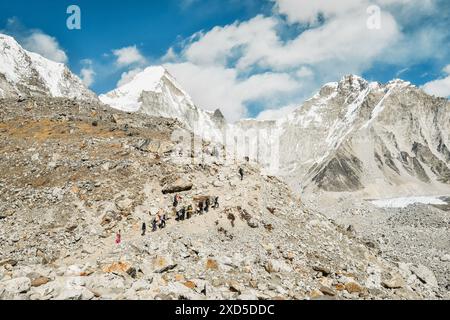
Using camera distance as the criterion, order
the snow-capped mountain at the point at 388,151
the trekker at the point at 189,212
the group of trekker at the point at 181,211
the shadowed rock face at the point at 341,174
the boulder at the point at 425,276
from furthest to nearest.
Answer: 1. the snow-capped mountain at the point at 388,151
2. the shadowed rock face at the point at 341,174
3. the boulder at the point at 425,276
4. the trekker at the point at 189,212
5. the group of trekker at the point at 181,211

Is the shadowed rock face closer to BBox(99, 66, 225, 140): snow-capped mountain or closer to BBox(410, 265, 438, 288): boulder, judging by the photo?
BBox(99, 66, 225, 140): snow-capped mountain

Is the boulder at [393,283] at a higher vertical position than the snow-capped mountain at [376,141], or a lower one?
lower

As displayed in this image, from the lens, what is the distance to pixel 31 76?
9869 cm

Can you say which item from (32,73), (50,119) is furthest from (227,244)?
(32,73)

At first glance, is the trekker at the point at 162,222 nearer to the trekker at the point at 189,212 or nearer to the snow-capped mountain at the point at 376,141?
the trekker at the point at 189,212

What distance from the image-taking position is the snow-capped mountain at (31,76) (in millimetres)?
87950

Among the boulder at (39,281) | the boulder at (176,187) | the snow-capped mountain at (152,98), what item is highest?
the snow-capped mountain at (152,98)

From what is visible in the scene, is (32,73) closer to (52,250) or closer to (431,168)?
(52,250)

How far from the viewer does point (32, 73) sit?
10012 centimetres

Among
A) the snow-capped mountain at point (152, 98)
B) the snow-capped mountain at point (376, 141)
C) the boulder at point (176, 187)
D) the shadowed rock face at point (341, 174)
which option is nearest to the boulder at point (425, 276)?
the boulder at point (176, 187)

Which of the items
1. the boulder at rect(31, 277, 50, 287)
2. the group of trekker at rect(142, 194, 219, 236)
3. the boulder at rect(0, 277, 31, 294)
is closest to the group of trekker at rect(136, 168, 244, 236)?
the group of trekker at rect(142, 194, 219, 236)

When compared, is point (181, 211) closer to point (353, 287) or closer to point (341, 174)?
point (353, 287)

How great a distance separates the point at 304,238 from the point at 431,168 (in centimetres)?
14746

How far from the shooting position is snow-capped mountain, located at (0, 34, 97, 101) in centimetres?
8795
